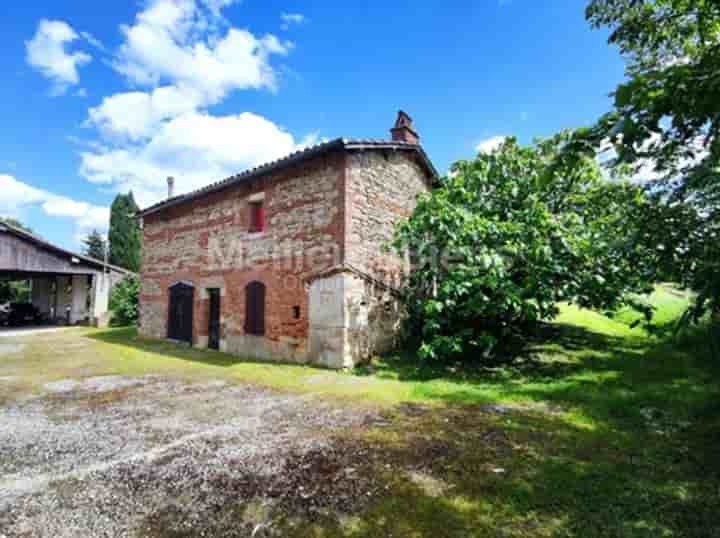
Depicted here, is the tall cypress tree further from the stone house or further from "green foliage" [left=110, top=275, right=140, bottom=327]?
the stone house

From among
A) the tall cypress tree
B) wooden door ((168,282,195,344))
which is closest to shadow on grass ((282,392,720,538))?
wooden door ((168,282,195,344))

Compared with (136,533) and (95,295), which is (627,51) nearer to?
(136,533)

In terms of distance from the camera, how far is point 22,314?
19.2 m

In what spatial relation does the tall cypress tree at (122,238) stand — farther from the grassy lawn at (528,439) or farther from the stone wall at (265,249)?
the grassy lawn at (528,439)

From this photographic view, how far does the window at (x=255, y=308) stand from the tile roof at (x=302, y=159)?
3.14m

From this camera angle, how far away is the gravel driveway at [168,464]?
2.80 metres

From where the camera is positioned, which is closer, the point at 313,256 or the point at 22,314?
the point at 313,256

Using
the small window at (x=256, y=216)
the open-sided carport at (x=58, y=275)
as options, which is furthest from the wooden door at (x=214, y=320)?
the open-sided carport at (x=58, y=275)

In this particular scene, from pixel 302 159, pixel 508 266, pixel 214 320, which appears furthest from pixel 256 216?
pixel 508 266

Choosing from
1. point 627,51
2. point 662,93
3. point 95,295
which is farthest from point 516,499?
point 95,295

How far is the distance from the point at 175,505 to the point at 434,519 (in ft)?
6.75

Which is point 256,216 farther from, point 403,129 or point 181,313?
point 403,129

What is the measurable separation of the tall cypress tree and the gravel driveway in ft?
107

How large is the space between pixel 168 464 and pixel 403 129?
10.4 metres
